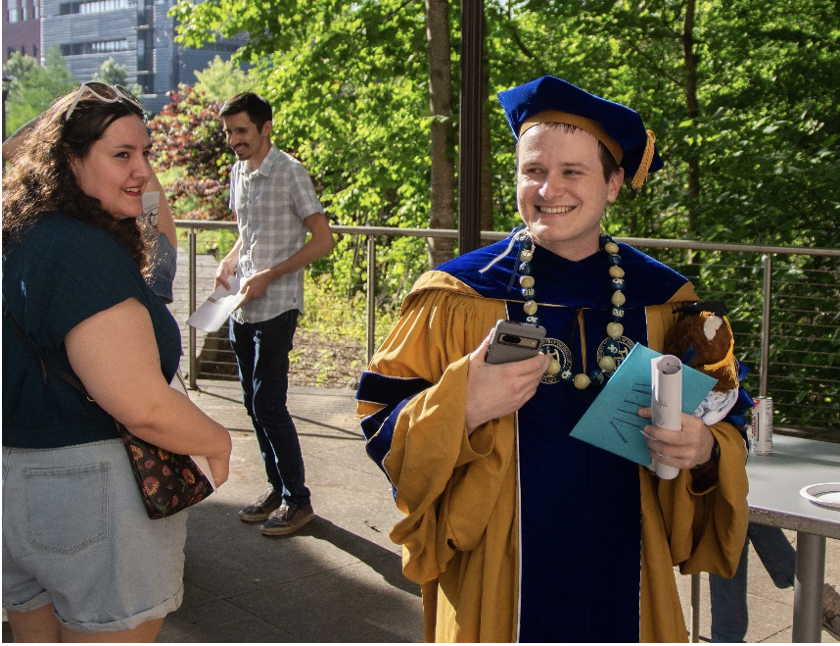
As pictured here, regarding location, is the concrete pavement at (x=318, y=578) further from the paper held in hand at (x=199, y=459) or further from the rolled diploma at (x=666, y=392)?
the rolled diploma at (x=666, y=392)

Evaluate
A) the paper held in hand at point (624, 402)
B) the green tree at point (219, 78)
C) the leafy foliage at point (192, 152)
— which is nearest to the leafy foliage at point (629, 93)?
the paper held in hand at point (624, 402)

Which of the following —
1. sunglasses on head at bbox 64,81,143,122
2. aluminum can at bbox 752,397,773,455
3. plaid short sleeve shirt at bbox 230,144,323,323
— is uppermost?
sunglasses on head at bbox 64,81,143,122

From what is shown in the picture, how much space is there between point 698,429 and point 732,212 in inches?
231

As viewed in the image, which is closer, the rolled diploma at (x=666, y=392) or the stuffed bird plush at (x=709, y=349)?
the rolled diploma at (x=666, y=392)

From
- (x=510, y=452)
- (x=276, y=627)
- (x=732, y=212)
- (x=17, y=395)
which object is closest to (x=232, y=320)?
(x=276, y=627)

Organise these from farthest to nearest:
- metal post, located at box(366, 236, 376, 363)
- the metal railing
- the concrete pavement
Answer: metal post, located at box(366, 236, 376, 363) < the metal railing < the concrete pavement

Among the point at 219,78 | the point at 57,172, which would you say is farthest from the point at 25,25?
the point at 219,78

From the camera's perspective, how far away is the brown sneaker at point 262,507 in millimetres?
4859

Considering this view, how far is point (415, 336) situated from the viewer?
204 centimetres

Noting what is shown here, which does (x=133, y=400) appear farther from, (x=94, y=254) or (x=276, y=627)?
(x=276, y=627)

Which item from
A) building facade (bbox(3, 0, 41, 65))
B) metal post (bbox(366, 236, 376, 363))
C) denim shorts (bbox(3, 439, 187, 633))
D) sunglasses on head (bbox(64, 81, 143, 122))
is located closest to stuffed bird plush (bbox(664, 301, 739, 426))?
denim shorts (bbox(3, 439, 187, 633))

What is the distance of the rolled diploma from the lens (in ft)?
5.94

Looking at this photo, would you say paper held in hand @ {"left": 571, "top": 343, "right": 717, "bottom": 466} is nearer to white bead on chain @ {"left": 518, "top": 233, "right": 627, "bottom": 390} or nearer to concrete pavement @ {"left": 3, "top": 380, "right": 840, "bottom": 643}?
white bead on chain @ {"left": 518, "top": 233, "right": 627, "bottom": 390}

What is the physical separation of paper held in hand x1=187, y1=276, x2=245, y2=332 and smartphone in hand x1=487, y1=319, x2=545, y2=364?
2.88 meters
